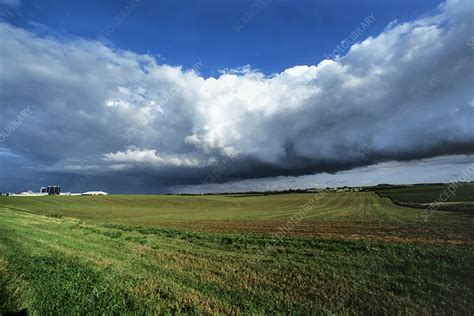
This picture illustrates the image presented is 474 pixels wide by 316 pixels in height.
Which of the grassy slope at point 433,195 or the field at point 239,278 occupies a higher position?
the grassy slope at point 433,195

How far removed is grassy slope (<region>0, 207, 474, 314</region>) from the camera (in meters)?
10.1

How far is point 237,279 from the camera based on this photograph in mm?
13430

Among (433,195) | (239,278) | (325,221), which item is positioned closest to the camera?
(239,278)

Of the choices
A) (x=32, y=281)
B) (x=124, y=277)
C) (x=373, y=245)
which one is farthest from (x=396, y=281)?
(x=32, y=281)

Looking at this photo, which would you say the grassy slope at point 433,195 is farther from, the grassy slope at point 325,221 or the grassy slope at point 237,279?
the grassy slope at point 237,279

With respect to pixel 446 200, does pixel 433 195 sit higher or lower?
higher

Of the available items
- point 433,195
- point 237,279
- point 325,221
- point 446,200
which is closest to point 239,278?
point 237,279

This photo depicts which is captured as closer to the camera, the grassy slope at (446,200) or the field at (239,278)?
the field at (239,278)

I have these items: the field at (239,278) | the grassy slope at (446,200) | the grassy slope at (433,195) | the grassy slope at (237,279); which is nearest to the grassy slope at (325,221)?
the grassy slope at (446,200)

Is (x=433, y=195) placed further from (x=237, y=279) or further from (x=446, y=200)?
(x=237, y=279)

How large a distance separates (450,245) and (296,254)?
370 inches

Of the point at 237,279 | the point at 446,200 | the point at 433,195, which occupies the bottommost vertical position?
the point at 237,279

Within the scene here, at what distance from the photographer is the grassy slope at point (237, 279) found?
10.1m

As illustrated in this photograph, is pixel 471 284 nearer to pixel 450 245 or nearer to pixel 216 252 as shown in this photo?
pixel 450 245
